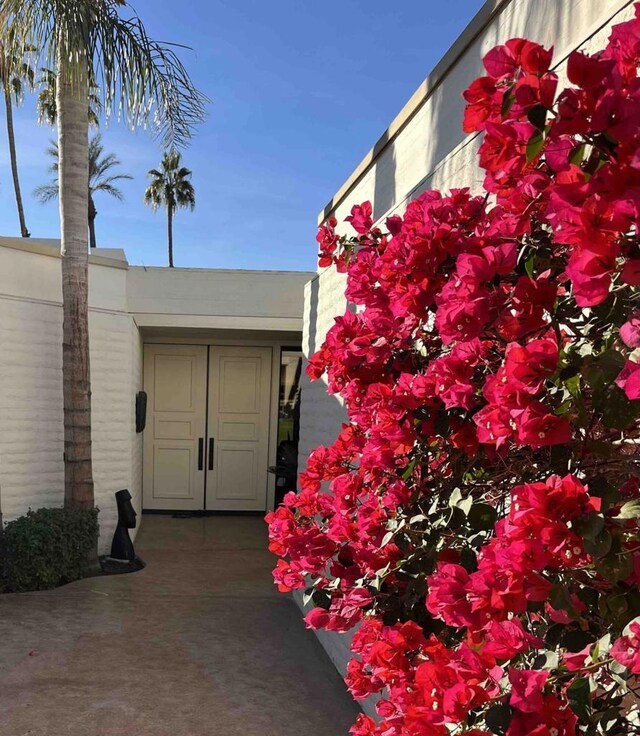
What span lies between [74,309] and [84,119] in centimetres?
179

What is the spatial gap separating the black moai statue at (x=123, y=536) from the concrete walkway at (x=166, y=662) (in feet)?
1.01

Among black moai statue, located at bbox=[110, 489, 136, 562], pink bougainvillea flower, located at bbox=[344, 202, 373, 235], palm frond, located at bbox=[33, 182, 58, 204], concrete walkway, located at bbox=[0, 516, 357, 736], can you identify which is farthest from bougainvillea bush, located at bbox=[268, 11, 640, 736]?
palm frond, located at bbox=[33, 182, 58, 204]

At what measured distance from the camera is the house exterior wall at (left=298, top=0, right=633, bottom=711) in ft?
6.45

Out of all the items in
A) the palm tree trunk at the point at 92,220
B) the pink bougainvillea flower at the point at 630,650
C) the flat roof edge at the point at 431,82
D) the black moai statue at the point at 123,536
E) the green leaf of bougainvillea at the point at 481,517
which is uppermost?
the palm tree trunk at the point at 92,220

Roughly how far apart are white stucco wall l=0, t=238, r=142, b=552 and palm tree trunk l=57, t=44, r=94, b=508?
10.1 inches

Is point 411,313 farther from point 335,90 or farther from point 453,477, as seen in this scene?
point 335,90

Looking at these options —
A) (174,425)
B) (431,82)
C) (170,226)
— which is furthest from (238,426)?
(170,226)

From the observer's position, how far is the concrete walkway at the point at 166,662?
3590mm

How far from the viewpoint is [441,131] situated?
2984 mm

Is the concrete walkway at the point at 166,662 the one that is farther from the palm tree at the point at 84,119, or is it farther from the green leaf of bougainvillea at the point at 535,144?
the green leaf of bougainvillea at the point at 535,144

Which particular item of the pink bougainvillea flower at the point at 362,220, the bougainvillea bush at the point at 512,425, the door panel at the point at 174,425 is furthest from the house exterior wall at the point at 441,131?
the door panel at the point at 174,425

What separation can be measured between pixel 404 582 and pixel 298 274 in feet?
21.7

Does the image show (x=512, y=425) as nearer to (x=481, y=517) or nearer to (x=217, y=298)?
(x=481, y=517)

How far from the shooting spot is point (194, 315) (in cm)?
791
